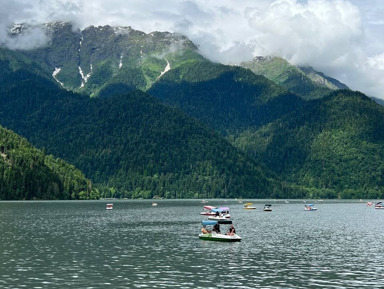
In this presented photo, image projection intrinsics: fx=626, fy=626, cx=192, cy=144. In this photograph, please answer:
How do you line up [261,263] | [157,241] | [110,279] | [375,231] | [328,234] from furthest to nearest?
[375,231] → [328,234] → [157,241] → [261,263] → [110,279]

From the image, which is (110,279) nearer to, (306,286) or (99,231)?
(306,286)

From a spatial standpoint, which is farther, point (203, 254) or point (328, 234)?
point (328, 234)

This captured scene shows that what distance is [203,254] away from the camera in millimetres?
114438

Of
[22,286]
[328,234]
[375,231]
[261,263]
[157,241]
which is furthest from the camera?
[375,231]

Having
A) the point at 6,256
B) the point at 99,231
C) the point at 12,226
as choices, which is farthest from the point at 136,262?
the point at 12,226

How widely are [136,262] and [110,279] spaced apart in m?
17.3

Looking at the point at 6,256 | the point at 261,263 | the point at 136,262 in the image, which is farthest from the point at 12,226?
the point at 261,263

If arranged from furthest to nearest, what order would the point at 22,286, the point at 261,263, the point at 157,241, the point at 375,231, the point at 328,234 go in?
the point at 375,231
the point at 328,234
the point at 157,241
the point at 261,263
the point at 22,286

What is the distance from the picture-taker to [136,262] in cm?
10212

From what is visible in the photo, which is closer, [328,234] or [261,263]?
[261,263]

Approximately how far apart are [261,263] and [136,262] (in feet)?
66.8

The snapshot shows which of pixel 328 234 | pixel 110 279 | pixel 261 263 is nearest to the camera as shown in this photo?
pixel 110 279

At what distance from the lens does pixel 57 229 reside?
6693 inches

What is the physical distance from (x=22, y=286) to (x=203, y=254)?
139ft
